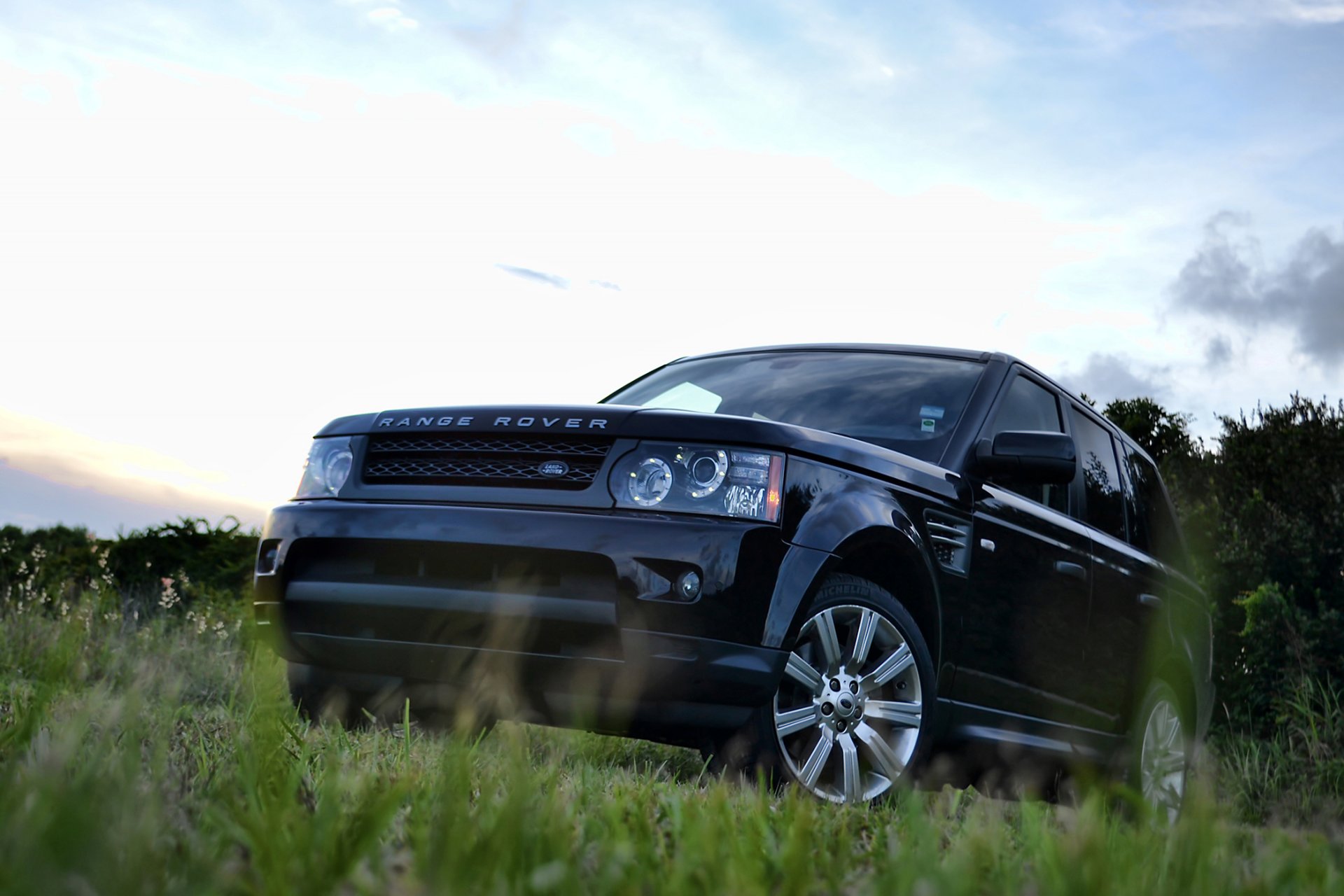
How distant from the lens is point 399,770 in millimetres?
3268

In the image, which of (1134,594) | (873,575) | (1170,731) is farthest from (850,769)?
(1170,731)

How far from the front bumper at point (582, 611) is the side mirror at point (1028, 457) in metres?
1.46

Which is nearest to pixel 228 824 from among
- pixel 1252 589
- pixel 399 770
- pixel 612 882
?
pixel 612 882

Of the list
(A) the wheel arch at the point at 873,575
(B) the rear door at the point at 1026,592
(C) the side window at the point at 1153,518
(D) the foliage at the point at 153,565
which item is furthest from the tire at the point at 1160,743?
(D) the foliage at the point at 153,565

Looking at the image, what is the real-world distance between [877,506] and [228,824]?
9.15 ft

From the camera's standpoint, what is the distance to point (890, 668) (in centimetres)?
427

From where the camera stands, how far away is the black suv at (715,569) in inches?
150

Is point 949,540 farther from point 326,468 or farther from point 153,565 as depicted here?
point 153,565

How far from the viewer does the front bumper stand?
Answer: 3.77 m

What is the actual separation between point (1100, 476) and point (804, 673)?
331cm

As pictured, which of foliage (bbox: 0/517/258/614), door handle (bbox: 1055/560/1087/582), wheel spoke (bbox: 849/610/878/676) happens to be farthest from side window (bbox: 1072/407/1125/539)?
foliage (bbox: 0/517/258/614)

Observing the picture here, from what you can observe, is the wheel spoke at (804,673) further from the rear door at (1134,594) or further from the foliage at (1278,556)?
the foliage at (1278,556)

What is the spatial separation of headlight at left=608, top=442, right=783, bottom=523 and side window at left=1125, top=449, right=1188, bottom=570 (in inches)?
152

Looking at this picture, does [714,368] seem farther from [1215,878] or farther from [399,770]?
[1215,878]
